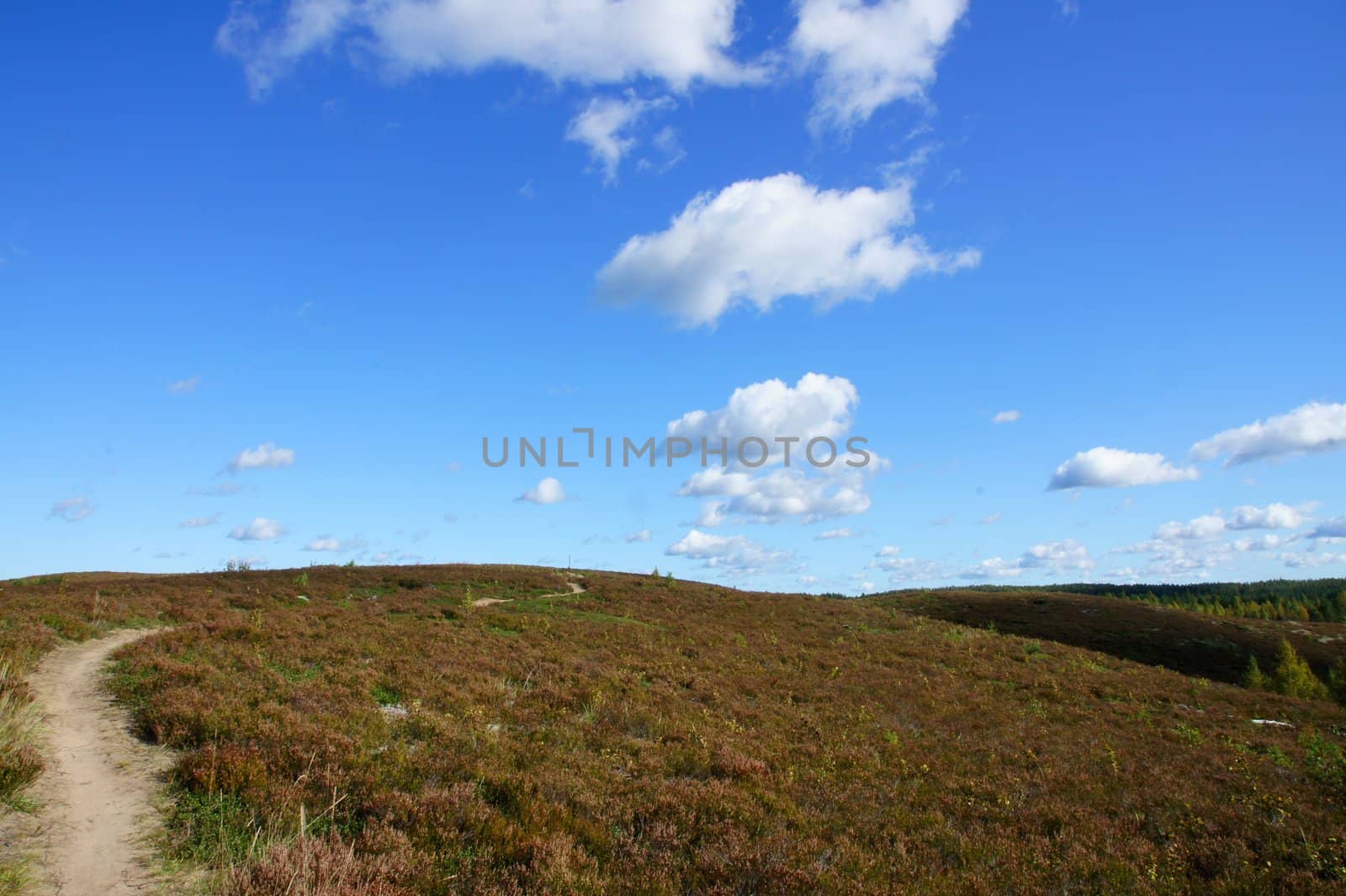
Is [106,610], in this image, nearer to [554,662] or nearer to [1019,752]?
[554,662]

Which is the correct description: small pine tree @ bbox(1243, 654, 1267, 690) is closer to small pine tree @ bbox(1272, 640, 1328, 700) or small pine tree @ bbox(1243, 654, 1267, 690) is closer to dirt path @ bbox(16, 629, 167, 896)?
small pine tree @ bbox(1272, 640, 1328, 700)

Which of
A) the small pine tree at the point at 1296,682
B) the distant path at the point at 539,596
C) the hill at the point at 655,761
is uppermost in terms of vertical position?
the distant path at the point at 539,596

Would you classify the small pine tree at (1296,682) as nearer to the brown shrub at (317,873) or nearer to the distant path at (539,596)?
the distant path at (539,596)

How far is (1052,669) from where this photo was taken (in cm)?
3102

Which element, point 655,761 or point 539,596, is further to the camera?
point 539,596

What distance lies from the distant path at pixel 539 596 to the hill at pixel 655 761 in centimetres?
481

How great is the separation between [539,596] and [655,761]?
25274 mm

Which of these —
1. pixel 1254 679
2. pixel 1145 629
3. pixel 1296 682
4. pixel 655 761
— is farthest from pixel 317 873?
pixel 1145 629

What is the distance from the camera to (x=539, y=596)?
122ft

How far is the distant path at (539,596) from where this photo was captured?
33.6 metres

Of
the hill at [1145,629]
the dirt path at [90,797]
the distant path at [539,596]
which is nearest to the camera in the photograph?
the dirt path at [90,797]

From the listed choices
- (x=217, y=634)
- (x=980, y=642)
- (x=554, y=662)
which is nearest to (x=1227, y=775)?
(x=554, y=662)

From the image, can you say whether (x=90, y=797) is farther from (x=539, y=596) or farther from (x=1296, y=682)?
(x=1296, y=682)

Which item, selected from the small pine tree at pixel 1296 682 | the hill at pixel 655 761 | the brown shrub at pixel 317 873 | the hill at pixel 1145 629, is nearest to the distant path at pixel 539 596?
the hill at pixel 655 761
